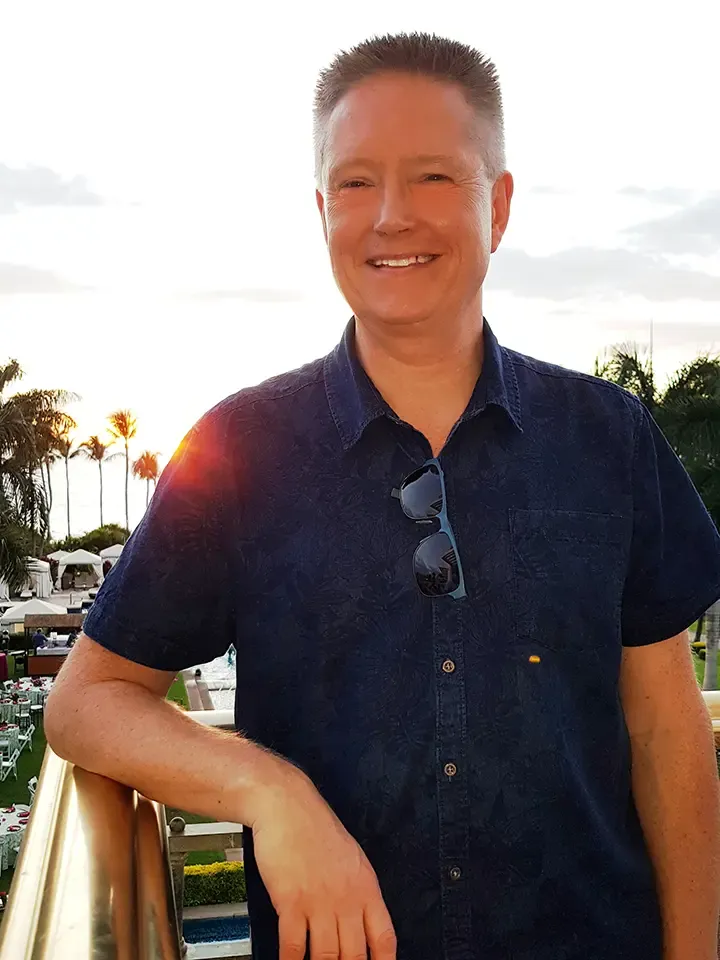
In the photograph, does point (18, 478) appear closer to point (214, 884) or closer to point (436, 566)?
point (214, 884)

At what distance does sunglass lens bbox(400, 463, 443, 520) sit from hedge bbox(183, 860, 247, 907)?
8333 mm

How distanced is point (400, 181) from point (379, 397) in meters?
0.35

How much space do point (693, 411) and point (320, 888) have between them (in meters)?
14.3

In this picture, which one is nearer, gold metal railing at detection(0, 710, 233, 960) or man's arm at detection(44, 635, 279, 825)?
gold metal railing at detection(0, 710, 233, 960)

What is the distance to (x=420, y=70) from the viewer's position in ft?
4.99

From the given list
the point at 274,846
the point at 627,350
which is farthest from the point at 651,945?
the point at 627,350

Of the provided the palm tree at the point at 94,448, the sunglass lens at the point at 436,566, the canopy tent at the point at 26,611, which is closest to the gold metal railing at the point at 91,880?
the sunglass lens at the point at 436,566

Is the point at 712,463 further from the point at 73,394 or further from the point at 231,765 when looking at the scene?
the point at 73,394

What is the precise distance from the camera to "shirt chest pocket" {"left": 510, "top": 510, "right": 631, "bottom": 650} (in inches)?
59.2

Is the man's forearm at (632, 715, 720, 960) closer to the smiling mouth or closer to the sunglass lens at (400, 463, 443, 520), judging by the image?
the sunglass lens at (400, 463, 443, 520)

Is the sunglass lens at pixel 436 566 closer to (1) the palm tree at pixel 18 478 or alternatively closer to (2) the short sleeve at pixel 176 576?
(2) the short sleeve at pixel 176 576

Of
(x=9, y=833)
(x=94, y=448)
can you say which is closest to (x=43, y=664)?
(x=9, y=833)

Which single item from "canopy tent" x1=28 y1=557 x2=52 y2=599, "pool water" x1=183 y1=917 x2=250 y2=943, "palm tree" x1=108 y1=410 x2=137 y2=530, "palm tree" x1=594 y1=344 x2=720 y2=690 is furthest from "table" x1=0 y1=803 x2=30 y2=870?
"palm tree" x1=108 y1=410 x2=137 y2=530

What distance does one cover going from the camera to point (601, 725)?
5.06 ft
